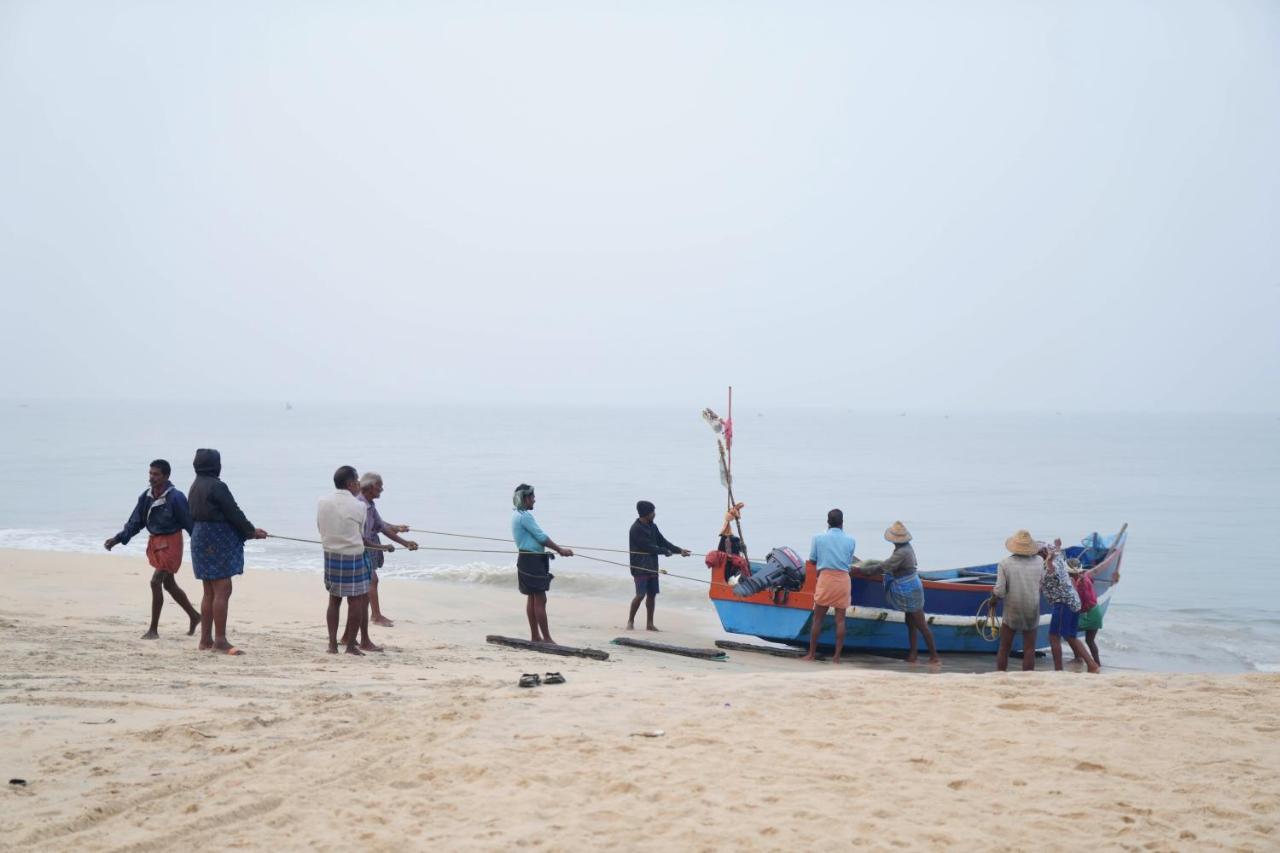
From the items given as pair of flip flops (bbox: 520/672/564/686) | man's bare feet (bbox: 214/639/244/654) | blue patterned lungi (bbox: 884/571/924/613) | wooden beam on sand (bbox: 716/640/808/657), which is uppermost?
blue patterned lungi (bbox: 884/571/924/613)

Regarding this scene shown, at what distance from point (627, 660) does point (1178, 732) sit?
17.3 feet

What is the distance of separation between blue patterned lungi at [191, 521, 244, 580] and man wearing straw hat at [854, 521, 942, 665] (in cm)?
644

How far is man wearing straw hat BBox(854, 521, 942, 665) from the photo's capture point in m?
11.0

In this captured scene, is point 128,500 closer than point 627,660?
No

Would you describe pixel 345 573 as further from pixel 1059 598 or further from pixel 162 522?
pixel 1059 598

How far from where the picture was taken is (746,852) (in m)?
4.50

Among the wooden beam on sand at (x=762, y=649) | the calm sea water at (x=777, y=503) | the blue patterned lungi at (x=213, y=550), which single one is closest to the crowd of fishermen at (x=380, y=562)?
the blue patterned lungi at (x=213, y=550)

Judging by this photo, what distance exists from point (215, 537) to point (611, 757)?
4462 mm

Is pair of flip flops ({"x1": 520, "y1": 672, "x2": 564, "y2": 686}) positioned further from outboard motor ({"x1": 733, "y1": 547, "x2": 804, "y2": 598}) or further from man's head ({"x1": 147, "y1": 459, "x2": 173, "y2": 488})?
outboard motor ({"x1": 733, "y1": 547, "x2": 804, "y2": 598})

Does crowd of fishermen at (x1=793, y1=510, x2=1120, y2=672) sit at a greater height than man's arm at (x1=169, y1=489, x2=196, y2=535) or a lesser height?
lesser

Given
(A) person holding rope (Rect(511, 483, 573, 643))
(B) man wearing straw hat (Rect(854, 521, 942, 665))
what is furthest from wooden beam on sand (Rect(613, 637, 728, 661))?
(B) man wearing straw hat (Rect(854, 521, 942, 665))

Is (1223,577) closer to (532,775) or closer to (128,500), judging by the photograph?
(532,775)

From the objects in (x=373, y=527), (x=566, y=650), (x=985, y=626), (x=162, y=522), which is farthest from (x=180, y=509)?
(x=985, y=626)

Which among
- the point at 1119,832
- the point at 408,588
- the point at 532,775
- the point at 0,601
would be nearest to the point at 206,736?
the point at 532,775
